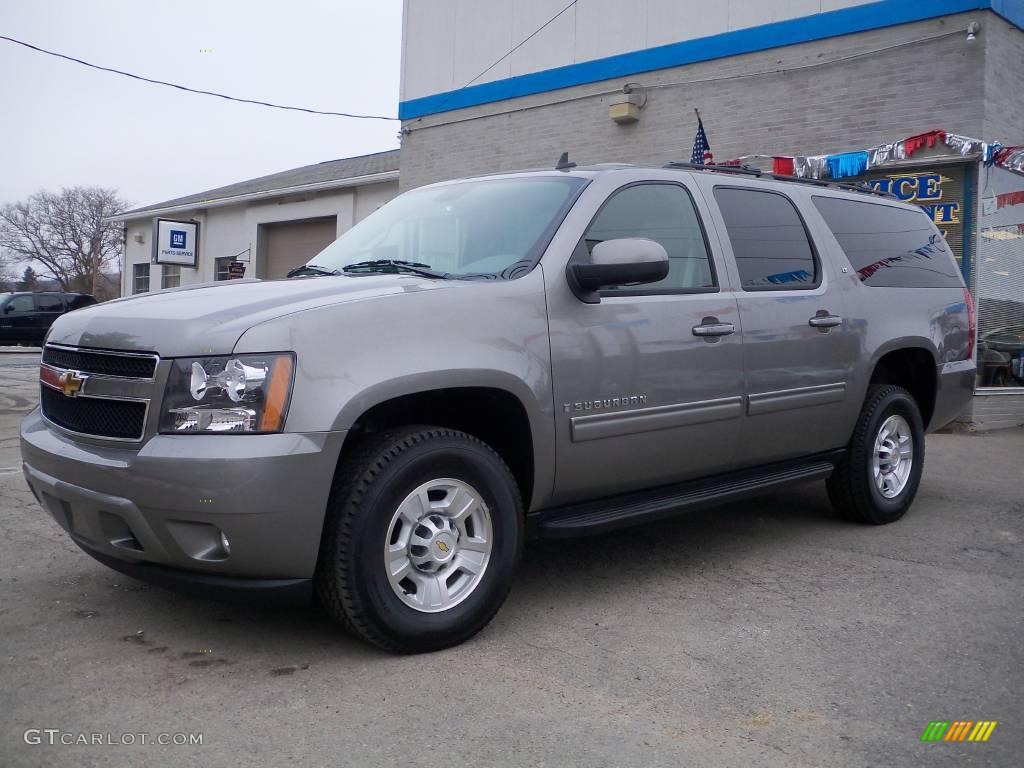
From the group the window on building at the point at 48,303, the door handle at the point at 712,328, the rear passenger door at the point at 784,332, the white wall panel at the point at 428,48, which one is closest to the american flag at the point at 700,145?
the white wall panel at the point at 428,48

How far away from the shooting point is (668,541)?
17.2 ft

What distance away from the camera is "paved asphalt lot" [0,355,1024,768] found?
2811 millimetres

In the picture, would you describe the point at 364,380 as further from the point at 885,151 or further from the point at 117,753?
the point at 885,151

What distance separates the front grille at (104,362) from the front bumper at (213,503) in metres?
0.25

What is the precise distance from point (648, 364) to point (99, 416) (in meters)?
2.17

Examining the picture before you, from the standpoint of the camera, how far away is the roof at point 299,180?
20.9 m

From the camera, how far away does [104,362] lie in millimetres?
3441

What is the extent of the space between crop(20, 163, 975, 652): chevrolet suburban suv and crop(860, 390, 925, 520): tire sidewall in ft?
0.12

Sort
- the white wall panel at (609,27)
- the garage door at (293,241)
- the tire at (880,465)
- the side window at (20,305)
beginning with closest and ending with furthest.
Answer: the tire at (880,465)
the white wall panel at (609,27)
the garage door at (293,241)
the side window at (20,305)

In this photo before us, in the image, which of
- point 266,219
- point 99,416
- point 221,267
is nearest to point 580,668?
point 99,416

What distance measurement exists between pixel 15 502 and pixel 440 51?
11.4 m

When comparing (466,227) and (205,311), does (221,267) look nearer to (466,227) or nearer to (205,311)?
(466,227)

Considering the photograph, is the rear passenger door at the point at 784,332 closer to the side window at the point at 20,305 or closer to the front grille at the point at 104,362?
the front grille at the point at 104,362

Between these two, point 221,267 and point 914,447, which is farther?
point 221,267
